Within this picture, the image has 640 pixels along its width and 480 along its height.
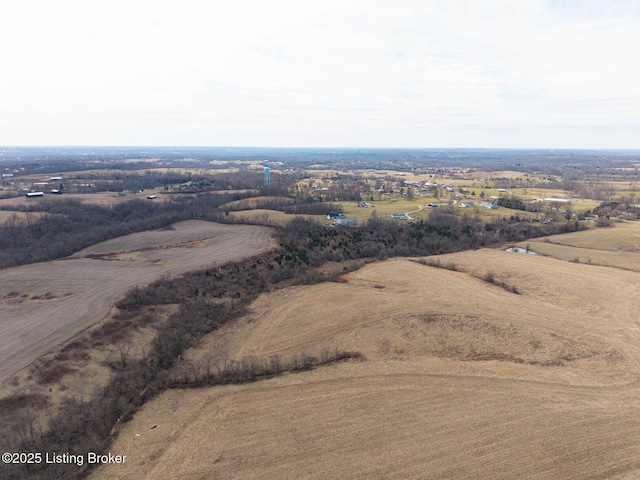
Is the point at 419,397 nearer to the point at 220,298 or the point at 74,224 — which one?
the point at 220,298

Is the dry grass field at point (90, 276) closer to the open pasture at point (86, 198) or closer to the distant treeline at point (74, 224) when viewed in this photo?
the distant treeline at point (74, 224)

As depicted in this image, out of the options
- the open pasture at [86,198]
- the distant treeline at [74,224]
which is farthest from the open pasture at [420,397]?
the open pasture at [86,198]

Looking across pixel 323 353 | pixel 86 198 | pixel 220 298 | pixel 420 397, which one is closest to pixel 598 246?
pixel 420 397

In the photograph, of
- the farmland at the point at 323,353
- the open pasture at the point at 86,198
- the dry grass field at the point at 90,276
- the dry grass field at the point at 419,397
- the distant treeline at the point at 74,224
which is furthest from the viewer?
the open pasture at the point at 86,198

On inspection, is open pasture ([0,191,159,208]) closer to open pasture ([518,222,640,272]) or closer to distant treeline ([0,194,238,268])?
distant treeline ([0,194,238,268])

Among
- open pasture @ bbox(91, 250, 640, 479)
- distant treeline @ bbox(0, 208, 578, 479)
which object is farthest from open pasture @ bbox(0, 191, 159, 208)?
open pasture @ bbox(91, 250, 640, 479)

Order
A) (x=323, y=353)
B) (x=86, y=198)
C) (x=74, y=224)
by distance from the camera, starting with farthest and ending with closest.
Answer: (x=86, y=198), (x=74, y=224), (x=323, y=353)
